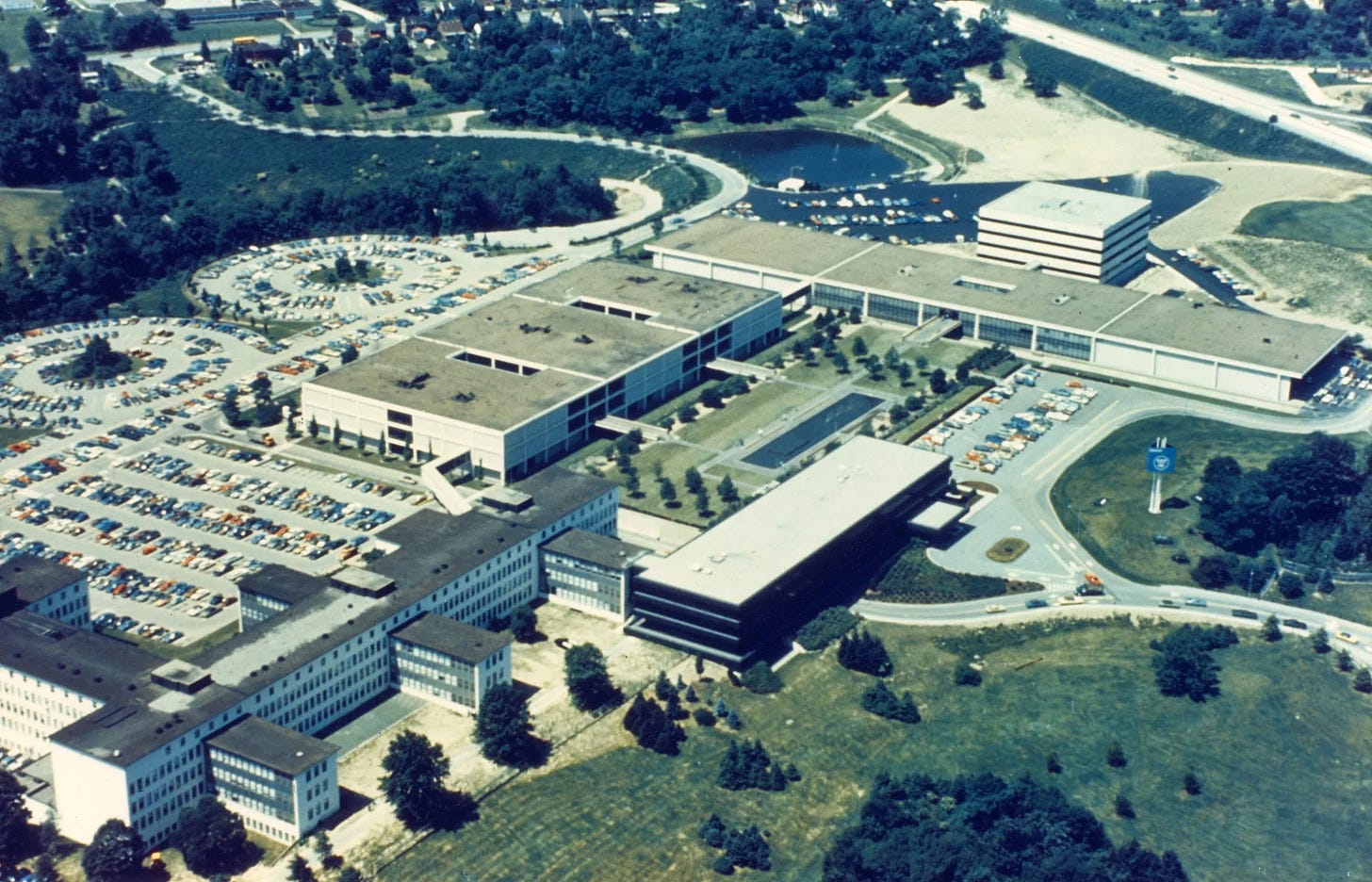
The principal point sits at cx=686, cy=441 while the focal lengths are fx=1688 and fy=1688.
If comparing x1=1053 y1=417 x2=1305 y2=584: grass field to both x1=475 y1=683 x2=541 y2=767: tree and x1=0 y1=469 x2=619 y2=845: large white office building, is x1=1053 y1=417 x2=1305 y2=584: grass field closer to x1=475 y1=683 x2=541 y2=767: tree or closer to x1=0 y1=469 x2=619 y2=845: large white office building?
x1=0 y1=469 x2=619 y2=845: large white office building

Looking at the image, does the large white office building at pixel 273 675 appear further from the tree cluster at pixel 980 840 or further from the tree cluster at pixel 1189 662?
the tree cluster at pixel 1189 662

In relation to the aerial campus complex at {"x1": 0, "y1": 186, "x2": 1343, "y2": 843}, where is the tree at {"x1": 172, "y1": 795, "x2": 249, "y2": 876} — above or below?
below

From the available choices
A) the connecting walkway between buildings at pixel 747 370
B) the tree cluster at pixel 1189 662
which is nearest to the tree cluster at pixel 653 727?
the tree cluster at pixel 1189 662

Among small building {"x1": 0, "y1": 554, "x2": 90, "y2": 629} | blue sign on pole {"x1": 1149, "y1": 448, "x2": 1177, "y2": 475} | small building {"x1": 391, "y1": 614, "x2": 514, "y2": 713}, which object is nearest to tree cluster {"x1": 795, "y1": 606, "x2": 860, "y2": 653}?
small building {"x1": 391, "y1": 614, "x2": 514, "y2": 713}

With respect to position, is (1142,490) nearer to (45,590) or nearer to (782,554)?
(782,554)

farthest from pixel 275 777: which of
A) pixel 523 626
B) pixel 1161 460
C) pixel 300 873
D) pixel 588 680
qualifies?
pixel 1161 460

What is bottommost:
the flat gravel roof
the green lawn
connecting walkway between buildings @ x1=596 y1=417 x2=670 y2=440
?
the green lawn
